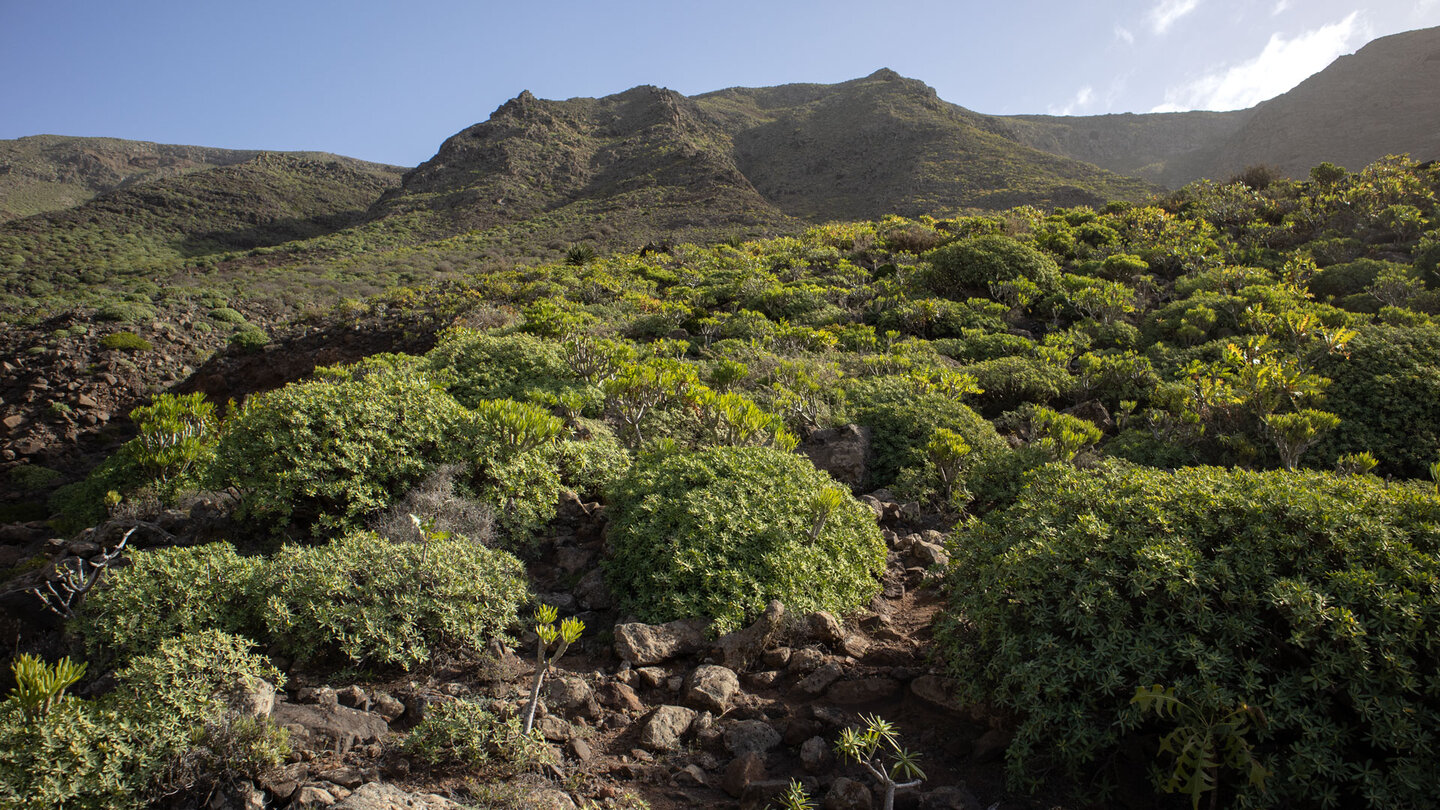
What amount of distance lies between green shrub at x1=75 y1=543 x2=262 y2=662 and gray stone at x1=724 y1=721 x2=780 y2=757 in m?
2.75

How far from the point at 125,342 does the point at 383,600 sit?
17339 mm

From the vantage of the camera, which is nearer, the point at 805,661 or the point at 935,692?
the point at 935,692

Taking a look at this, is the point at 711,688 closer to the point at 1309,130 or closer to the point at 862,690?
the point at 862,690

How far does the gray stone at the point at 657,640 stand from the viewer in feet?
12.7

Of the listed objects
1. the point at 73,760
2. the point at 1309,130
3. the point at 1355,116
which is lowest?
the point at 73,760

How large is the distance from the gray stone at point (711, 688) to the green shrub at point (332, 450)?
2775mm

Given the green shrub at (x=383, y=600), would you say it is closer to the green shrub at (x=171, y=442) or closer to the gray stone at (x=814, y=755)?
the gray stone at (x=814, y=755)

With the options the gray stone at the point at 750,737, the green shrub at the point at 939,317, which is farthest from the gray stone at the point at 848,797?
the green shrub at the point at 939,317

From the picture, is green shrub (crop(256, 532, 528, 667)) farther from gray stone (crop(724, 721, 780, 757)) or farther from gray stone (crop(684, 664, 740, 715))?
gray stone (crop(724, 721, 780, 757))

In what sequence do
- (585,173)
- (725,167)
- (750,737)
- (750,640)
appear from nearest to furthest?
(750,737) → (750,640) → (725,167) → (585,173)

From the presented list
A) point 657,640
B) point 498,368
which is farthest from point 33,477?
point 657,640

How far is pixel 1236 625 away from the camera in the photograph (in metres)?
2.75

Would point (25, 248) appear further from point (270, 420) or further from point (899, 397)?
→ point (899, 397)

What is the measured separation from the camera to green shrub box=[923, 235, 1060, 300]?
14.5m
